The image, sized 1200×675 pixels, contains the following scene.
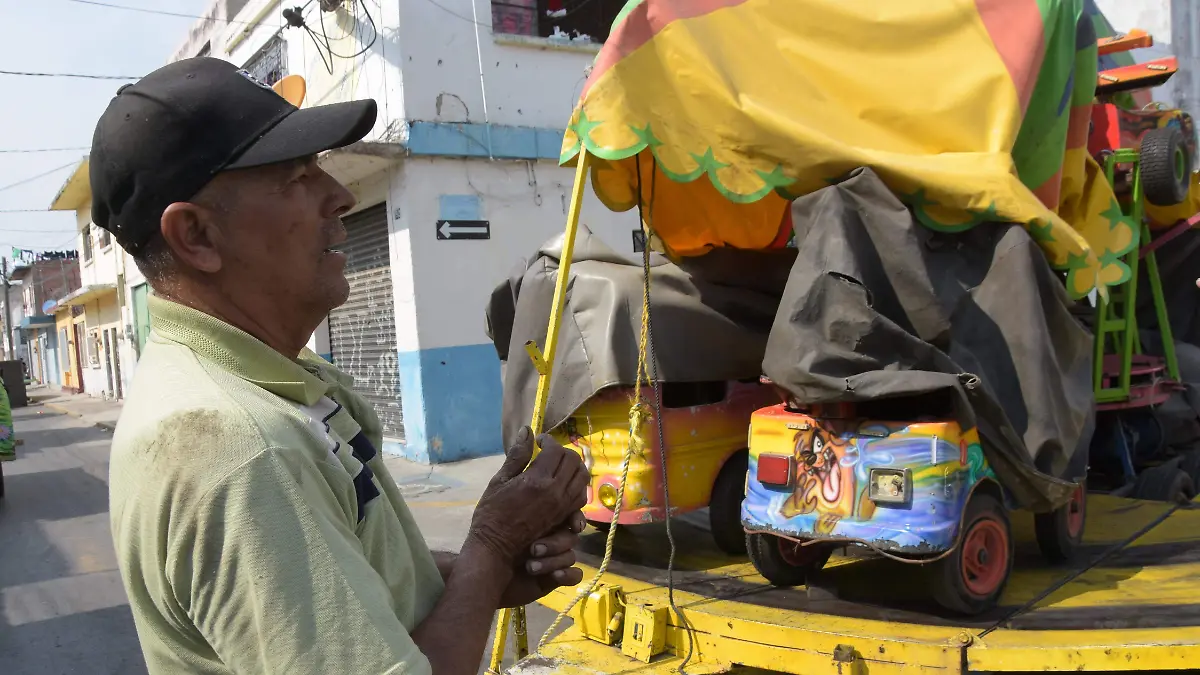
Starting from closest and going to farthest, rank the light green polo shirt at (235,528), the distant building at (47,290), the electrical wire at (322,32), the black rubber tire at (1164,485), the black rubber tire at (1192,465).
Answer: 1. the light green polo shirt at (235,528)
2. the black rubber tire at (1164,485)
3. the black rubber tire at (1192,465)
4. the electrical wire at (322,32)
5. the distant building at (47,290)

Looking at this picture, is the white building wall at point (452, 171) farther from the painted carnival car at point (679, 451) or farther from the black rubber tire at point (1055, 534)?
the black rubber tire at point (1055, 534)

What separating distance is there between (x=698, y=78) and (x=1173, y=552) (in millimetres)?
2949

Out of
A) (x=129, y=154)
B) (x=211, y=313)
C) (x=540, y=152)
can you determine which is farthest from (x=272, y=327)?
(x=540, y=152)

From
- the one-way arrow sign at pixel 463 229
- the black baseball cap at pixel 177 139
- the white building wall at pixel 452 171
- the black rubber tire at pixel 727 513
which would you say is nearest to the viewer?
the black baseball cap at pixel 177 139

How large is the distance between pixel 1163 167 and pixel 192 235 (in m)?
5.20

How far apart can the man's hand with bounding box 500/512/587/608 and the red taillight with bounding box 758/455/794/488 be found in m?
1.92

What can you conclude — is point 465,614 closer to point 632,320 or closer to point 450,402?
point 632,320

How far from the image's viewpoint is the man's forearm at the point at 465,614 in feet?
3.93

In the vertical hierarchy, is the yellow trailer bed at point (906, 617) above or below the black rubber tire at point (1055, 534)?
below

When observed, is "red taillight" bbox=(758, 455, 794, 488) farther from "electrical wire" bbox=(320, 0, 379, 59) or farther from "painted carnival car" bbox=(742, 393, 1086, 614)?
"electrical wire" bbox=(320, 0, 379, 59)

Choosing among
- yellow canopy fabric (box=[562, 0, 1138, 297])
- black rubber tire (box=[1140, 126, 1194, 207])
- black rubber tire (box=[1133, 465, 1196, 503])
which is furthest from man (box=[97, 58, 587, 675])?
black rubber tire (box=[1140, 126, 1194, 207])

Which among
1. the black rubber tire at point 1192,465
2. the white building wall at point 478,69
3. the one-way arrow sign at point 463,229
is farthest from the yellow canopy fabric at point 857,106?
the white building wall at point 478,69

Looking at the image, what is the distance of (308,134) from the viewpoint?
1.26 meters

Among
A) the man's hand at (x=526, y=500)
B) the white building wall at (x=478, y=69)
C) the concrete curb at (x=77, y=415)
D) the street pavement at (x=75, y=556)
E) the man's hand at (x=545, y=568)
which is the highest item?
the white building wall at (x=478, y=69)
